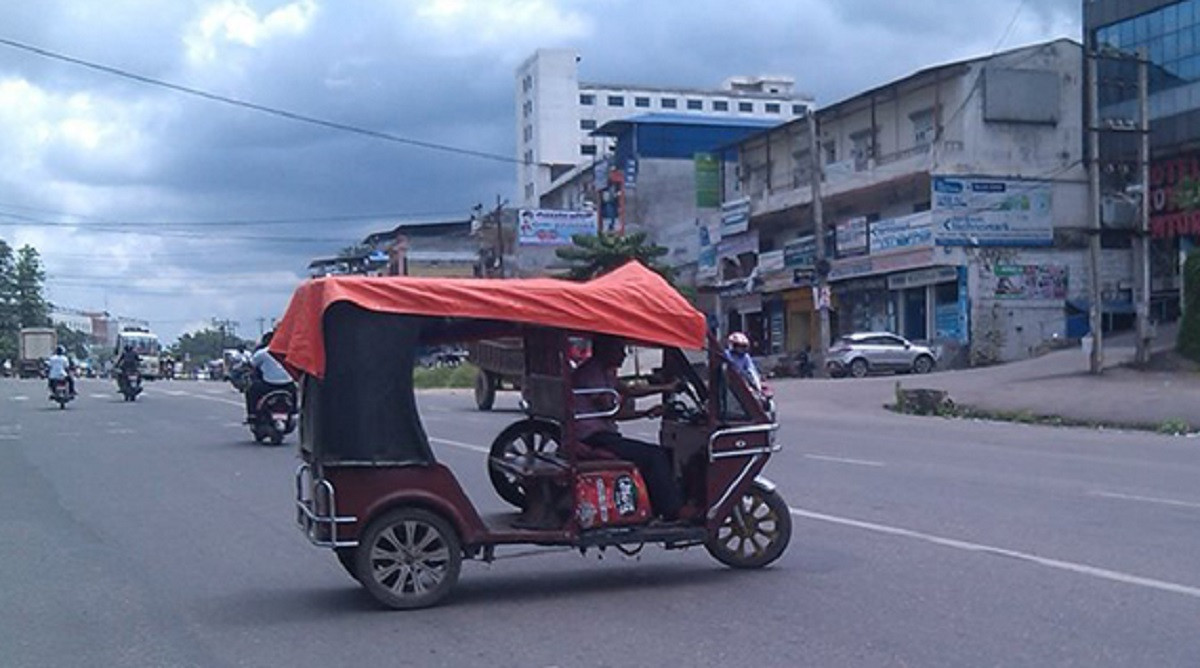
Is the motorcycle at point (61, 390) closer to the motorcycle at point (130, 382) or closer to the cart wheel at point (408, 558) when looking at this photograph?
the motorcycle at point (130, 382)

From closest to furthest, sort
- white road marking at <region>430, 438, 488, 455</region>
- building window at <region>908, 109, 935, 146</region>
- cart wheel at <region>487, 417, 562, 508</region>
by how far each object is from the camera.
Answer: cart wheel at <region>487, 417, 562, 508</region>
white road marking at <region>430, 438, 488, 455</region>
building window at <region>908, 109, 935, 146</region>

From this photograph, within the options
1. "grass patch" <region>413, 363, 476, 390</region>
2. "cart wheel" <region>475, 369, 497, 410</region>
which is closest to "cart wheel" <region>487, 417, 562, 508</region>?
"cart wheel" <region>475, 369, 497, 410</region>

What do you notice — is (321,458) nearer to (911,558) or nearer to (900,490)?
(911,558)

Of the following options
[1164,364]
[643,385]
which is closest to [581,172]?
[1164,364]

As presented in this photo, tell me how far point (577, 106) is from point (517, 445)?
345ft

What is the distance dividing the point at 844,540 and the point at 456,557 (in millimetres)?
3779

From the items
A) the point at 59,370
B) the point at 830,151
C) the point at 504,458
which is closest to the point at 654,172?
the point at 830,151

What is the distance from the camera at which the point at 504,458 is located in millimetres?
9789

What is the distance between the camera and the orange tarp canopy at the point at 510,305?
8.31 m

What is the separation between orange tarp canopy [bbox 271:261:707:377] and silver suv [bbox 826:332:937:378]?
117 ft

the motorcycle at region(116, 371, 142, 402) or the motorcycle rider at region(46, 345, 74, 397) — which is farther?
the motorcycle at region(116, 371, 142, 402)

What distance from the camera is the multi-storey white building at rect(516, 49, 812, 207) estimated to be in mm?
111125

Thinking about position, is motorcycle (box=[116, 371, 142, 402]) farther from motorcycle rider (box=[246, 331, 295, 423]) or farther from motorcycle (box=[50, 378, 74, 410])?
motorcycle rider (box=[246, 331, 295, 423])

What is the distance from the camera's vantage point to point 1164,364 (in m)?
34.2
